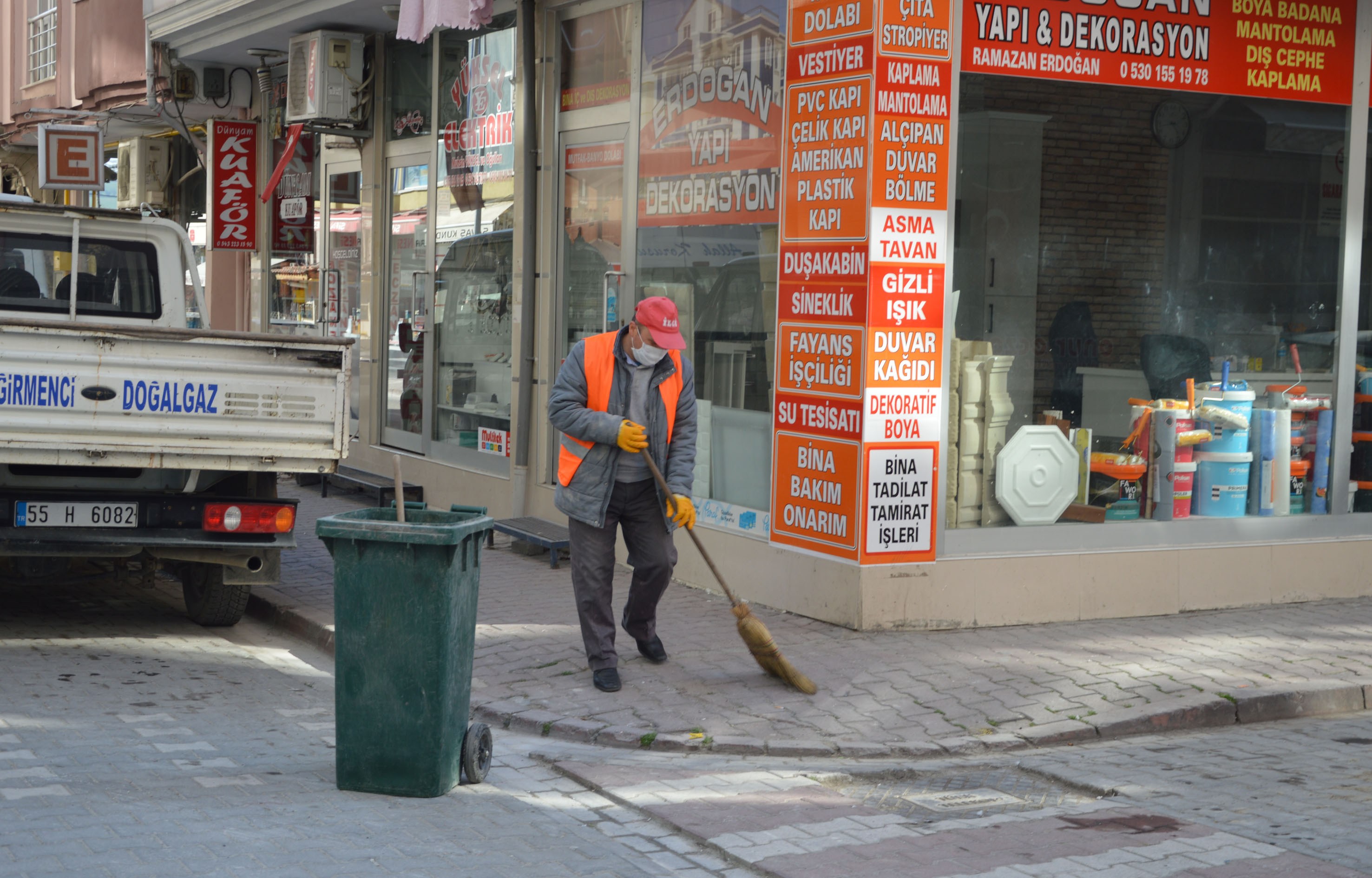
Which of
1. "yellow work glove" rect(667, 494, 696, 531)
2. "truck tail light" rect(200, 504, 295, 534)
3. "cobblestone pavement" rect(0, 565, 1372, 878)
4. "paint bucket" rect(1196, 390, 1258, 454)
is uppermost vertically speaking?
"paint bucket" rect(1196, 390, 1258, 454)

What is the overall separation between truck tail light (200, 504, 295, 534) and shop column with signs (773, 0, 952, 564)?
277 centimetres

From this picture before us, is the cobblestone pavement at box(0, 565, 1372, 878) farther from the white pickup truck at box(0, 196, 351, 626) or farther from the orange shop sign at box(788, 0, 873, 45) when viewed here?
the orange shop sign at box(788, 0, 873, 45)

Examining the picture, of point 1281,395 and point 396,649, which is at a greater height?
point 1281,395

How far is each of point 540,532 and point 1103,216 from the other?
163 inches

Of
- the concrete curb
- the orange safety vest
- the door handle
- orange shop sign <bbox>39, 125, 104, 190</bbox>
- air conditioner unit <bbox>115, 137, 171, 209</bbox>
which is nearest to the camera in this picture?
the concrete curb

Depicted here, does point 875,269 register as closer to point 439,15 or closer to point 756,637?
point 756,637

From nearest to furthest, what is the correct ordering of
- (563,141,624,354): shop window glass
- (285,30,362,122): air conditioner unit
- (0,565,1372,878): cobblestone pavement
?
1. (0,565,1372,878): cobblestone pavement
2. (563,141,624,354): shop window glass
3. (285,30,362,122): air conditioner unit

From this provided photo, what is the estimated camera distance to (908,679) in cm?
669

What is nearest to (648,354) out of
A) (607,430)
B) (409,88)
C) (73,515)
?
(607,430)

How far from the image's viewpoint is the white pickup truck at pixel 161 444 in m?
6.88

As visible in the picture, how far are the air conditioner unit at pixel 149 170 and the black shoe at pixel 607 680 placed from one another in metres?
15.4

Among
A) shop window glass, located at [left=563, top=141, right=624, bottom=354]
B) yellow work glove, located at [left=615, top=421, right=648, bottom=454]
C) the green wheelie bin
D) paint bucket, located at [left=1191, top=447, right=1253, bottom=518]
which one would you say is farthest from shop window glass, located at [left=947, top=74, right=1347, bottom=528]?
the green wheelie bin

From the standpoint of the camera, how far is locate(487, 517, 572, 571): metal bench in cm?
951

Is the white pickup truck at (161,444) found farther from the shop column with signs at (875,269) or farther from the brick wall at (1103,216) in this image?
the brick wall at (1103,216)
